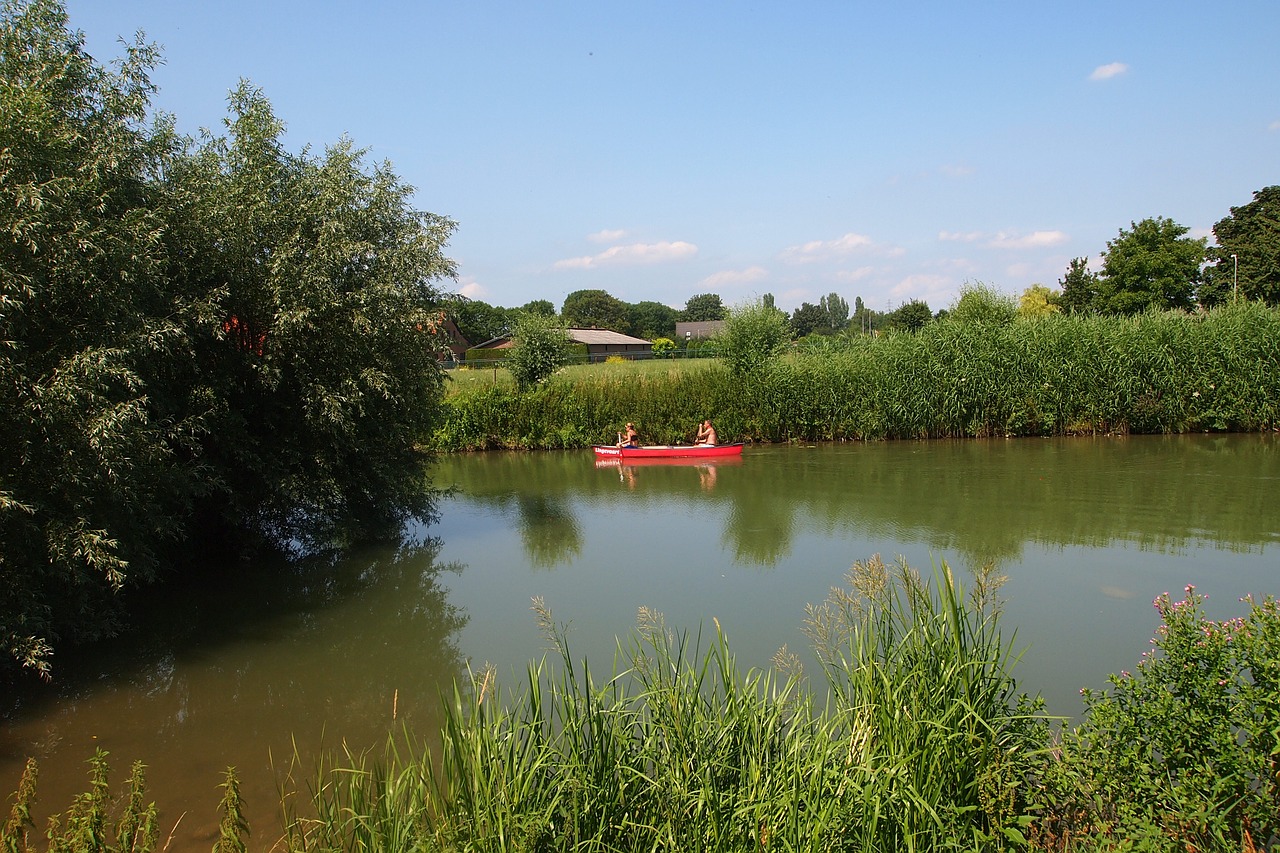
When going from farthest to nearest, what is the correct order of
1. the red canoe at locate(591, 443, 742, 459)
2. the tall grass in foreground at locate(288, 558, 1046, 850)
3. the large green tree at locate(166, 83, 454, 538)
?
the red canoe at locate(591, 443, 742, 459) → the large green tree at locate(166, 83, 454, 538) → the tall grass in foreground at locate(288, 558, 1046, 850)

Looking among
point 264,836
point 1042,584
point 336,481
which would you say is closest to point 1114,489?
point 1042,584

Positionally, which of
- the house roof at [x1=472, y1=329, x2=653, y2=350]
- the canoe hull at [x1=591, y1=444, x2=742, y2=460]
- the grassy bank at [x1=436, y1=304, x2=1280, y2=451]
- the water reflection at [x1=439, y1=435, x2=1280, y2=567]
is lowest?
the water reflection at [x1=439, y1=435, x2=1280, y2=567]

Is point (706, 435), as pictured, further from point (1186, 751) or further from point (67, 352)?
point (1186, 751)

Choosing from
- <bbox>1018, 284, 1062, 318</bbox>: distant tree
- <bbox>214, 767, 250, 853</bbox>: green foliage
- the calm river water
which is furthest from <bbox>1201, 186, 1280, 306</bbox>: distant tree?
<bbox>214, 767, 250, 853</bbox>: green foliage

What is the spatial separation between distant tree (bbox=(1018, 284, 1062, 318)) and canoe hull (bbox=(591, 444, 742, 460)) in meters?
34.6

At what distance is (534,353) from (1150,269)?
3641 cm

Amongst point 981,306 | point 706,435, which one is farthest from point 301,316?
point 981,306

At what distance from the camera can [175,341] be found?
998 cm

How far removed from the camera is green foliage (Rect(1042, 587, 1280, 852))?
382cm

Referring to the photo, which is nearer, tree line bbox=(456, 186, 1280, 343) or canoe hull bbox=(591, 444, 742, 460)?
canoe hull bbox=(591, 444, 742, 460)

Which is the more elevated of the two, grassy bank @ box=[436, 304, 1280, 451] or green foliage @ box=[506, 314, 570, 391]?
green foliage @ box=[506, 314, 570, 391]

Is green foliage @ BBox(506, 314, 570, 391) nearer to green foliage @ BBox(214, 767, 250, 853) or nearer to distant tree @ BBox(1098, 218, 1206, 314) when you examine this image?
green foliage @ BBox(214, 767, 250, 853)

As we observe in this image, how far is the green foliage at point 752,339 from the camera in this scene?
2714 cm

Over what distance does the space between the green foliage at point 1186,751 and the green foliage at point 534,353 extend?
85.6ft
